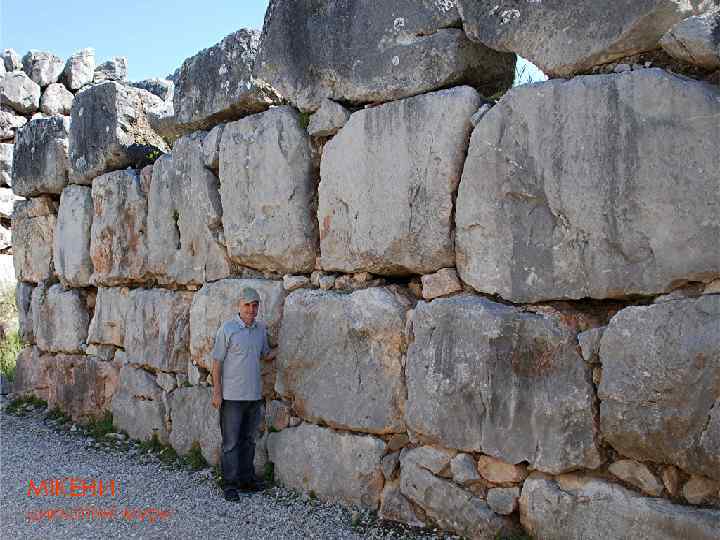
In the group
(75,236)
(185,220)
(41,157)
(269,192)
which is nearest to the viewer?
(269,192)

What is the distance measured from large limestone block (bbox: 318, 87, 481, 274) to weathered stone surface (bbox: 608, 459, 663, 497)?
117cm

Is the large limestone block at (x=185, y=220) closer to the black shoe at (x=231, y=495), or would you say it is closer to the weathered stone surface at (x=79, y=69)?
the black shoe at (x=231, y=495)

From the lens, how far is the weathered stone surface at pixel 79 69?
1146 centimetres

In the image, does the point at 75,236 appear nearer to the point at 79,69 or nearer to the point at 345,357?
the point at 345,357

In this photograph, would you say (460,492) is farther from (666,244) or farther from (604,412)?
(666,244)

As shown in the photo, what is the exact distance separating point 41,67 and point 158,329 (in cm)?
774

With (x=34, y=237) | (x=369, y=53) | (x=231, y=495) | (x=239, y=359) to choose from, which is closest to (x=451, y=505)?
(x=231, y=495)

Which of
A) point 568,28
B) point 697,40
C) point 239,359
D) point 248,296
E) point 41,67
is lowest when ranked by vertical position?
point 239,359

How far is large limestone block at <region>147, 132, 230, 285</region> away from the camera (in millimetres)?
4848

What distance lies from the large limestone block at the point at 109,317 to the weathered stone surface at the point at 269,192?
165 centimetres

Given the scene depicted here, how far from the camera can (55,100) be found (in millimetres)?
11297

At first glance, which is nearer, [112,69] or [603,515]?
[603,515]

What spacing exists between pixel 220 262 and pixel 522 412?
2418mm

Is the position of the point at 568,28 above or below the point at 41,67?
below
